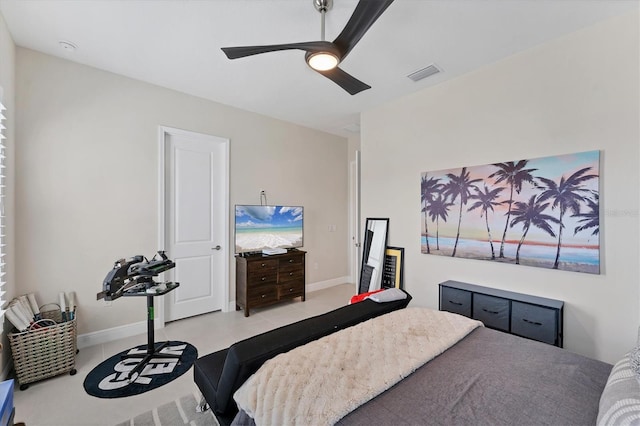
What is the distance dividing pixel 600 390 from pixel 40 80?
4.74 metres

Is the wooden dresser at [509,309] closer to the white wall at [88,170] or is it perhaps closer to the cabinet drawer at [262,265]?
the cabinet drawer at [262,265]

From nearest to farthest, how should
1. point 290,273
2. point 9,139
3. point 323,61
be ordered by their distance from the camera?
point 323,61
point 9,139
point 290,273

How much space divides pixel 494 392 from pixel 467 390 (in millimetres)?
112

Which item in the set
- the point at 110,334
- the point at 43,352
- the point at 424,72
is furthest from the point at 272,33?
the point at 110,334

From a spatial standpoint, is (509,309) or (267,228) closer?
(509,309)

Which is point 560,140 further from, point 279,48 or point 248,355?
point 248,355

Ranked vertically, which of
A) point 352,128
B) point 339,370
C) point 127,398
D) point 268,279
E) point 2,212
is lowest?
point 127,398

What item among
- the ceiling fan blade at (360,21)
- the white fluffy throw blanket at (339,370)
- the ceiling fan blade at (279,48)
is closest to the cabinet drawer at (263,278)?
the white fluffy throw blanket at (339,370)

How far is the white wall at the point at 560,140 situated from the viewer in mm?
2182

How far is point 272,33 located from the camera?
2.41 metres

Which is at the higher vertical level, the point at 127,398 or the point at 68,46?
the point at 68,46

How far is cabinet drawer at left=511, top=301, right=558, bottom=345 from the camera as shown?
2.30 meters

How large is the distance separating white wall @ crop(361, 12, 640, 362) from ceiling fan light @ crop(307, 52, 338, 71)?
1897 millimetres

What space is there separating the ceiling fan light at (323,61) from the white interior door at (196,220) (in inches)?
93.4
